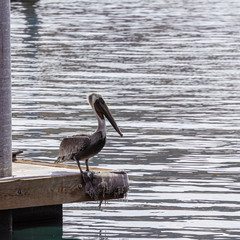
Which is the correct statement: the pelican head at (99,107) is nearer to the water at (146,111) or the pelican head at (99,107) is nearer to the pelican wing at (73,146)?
the pelican wing at (73,146)

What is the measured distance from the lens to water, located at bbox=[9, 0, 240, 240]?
1138 cm

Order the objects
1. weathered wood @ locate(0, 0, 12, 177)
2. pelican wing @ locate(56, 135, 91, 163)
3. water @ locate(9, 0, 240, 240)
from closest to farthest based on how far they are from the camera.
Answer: weathered wood @ locate(0, 0, 12, 177), pelican wing @ locate(56, 135, 91, 163), water @ locate(9, 0, 240, 240)

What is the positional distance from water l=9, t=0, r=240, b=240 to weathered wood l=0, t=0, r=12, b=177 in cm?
102

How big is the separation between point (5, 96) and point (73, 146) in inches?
32.4

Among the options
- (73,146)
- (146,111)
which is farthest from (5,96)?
(146,111)

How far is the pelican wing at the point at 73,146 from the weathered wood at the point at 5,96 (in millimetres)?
580

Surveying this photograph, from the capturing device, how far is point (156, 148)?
15.8 metres

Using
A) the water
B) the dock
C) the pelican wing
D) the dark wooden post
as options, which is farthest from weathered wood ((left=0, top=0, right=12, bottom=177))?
the water

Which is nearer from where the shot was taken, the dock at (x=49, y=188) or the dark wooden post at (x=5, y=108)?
the dock at (x=49, y=188)

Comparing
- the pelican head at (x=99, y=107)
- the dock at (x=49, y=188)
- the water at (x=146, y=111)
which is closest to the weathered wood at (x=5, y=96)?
the dock at (x=49, y=188)

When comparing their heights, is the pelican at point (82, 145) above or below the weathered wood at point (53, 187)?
above

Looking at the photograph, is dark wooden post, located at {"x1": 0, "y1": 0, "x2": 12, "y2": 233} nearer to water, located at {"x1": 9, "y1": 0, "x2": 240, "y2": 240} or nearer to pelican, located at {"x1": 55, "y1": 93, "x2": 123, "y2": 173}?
pelican, located at {"x1": 55, "y1": 93, "x2": 123, "y2": 173}

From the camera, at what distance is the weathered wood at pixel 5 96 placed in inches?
399

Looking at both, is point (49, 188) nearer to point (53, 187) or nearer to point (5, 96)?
point (53, 187)
